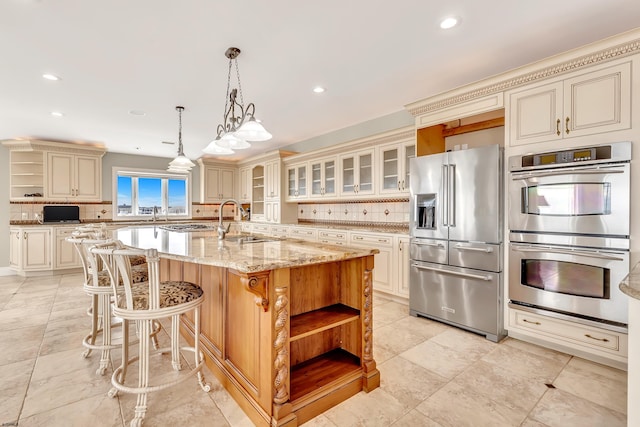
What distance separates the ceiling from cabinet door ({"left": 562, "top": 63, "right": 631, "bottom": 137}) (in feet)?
1.09

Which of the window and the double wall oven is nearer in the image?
the double wall oven

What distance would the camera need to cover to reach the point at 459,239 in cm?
291

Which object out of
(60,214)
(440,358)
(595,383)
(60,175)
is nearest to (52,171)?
(60,175)

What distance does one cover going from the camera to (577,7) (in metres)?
1.94

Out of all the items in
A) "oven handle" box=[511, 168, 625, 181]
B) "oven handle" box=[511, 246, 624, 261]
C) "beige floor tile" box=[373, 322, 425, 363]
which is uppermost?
"oven handle" box=[511, 168, 625, 181]

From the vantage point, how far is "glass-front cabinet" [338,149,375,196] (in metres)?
4.39

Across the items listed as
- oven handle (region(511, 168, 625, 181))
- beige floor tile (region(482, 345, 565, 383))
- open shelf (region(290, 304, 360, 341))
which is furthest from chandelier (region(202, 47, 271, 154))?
beige floor tile (region(482, 345, 565, 383))

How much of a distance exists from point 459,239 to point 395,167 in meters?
1.50

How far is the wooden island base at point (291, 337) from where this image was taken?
1584mm

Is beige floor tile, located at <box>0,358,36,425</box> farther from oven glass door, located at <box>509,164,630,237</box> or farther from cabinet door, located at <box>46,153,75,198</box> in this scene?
cabinet door, located at <box>46,153,75,198</box>

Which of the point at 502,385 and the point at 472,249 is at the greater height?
the point at 472,249

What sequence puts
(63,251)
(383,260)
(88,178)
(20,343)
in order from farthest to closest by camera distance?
(88,178) → (63,251) → (383,260) → (20,343)

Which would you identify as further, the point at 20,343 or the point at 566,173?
the point at 20,343

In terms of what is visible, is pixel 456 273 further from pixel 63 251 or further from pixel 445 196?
pixel 63 251
